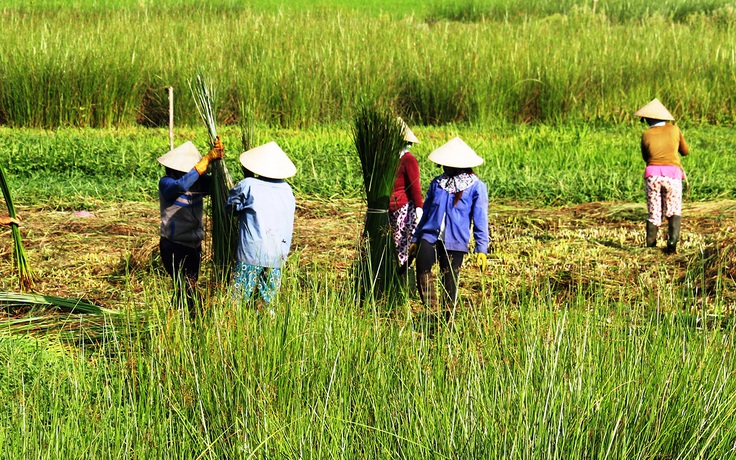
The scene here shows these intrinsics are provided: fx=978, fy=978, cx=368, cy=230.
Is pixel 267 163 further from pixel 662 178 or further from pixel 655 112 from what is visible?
pixel 655 112

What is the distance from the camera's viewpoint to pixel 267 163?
532cm

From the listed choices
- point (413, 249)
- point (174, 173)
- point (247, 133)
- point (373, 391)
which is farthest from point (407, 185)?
point (373, 391)

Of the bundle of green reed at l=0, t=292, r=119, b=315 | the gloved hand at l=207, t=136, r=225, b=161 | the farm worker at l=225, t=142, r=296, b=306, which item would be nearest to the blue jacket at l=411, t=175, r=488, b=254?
the farm worker at l=225, t=142, r=296, b=306

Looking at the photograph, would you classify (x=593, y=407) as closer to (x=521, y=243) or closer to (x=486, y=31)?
(x=521, y=243)

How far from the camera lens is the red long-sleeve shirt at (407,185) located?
647 cm

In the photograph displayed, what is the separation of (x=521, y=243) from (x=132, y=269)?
3.07 metres

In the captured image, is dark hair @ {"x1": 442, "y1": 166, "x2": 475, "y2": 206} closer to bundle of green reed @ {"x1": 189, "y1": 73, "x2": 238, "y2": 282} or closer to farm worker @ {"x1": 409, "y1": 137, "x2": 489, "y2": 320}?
farm worker @ {"x1": 409, "y1": 137, "x2": 489, "y2": 320}

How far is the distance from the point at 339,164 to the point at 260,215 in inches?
209

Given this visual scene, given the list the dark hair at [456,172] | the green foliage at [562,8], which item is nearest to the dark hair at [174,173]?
the dark hair at [456,172]

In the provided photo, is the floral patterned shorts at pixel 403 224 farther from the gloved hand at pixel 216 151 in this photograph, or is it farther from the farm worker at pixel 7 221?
the farm worker at pixel 7 221

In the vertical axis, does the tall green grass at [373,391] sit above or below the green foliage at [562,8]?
below

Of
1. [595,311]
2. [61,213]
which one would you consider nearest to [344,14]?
[61,213]

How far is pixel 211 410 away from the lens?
358 cm

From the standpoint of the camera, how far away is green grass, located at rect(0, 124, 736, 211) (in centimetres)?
955
